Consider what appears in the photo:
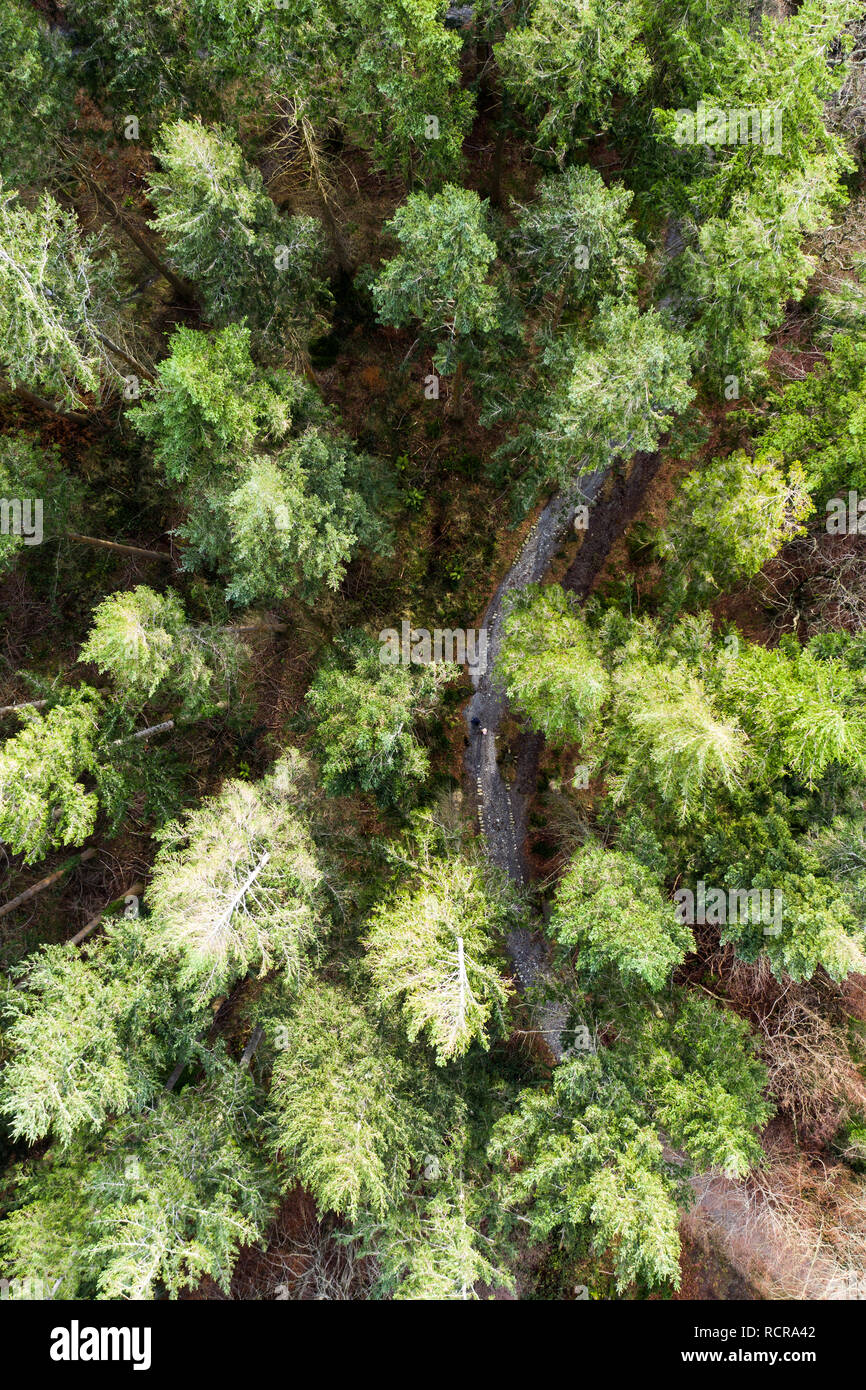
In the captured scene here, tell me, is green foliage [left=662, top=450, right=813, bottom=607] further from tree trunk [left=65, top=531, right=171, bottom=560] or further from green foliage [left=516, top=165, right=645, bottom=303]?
tree trunk [left=65, top=531, right=171, bottom=560]

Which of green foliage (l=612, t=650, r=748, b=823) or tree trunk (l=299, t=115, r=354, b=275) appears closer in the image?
green foliage (l=612, t=650, r=748, b=823)

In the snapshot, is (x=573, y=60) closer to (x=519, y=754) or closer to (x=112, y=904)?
(x=519, y=754)

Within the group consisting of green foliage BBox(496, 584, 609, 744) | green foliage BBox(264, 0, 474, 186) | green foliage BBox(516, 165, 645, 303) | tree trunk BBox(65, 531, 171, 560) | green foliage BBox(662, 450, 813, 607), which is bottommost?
green foliage BBox(496, 584, 609, 744)

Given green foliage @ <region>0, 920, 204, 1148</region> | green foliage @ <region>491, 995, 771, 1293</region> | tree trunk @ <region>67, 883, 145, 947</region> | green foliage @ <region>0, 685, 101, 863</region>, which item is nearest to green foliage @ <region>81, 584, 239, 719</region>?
green foliage @ <region>0, 685, 101, 863</region>

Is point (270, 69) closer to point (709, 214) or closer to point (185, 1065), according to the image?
→ point (709, 214)

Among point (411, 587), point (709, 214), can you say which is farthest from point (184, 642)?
point (709, 214)

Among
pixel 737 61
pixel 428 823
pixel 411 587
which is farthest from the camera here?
pixel 411 587
